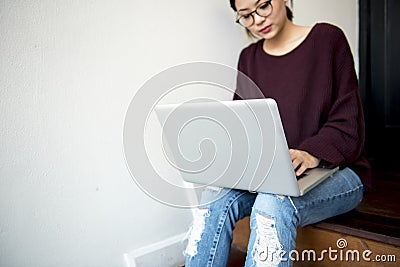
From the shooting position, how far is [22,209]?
912mm

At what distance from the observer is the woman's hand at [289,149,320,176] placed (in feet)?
2.79

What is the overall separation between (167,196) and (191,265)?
0.35 metres

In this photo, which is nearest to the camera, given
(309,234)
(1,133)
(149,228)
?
(1,133)

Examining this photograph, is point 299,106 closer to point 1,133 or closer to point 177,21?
point 177,21

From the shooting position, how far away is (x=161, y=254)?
119 cm

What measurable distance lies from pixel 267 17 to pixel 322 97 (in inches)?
10.5

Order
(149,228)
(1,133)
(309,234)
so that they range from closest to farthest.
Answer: (1,133) < (309,234) < (149,228)

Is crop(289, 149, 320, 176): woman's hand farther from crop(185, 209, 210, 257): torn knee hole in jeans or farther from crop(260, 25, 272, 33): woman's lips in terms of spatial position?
crop(260, 25, 272, 33): woman's lips

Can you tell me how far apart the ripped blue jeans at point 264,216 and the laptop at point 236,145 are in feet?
0.15

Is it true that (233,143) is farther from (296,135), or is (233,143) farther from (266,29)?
(266,29)

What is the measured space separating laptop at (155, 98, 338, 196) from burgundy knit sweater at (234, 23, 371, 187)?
0.26 ft

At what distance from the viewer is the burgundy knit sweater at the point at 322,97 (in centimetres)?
95

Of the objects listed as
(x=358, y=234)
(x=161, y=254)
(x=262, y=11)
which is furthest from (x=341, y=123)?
(x=161, y=254)

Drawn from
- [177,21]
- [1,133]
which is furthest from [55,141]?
[177,21]
